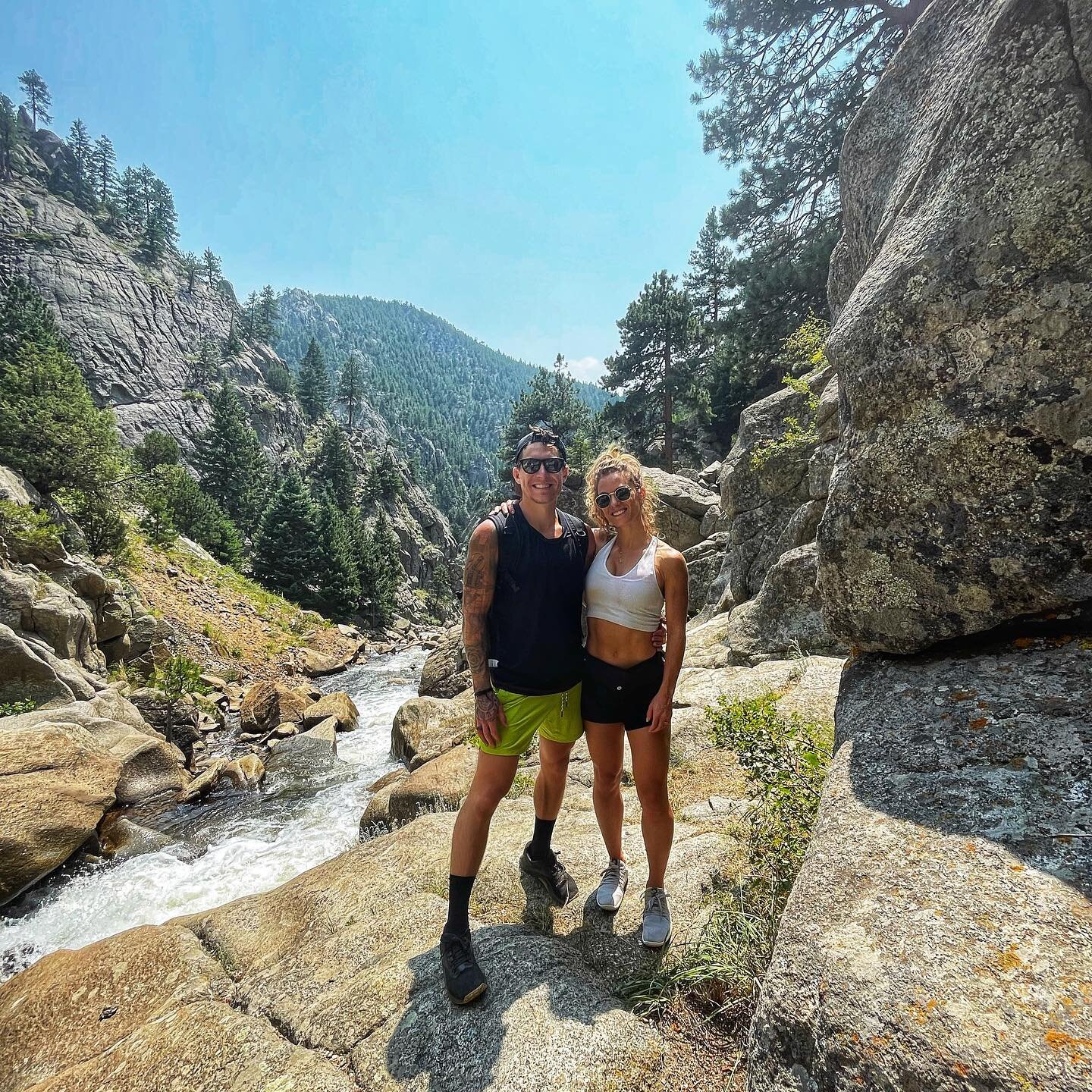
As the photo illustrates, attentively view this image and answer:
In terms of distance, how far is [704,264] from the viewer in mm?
38375

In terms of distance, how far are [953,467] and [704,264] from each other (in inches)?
1656

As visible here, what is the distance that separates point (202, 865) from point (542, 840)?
23.1 feet

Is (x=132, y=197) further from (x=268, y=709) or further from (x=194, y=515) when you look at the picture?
(x=268, y=709)

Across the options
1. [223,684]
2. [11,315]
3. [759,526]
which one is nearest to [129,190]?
[11,315]

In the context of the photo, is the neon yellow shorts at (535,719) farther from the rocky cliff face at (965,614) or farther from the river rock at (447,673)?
the river rock at (447,673)

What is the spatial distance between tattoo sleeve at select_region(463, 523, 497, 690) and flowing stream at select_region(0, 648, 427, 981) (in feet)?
21.1

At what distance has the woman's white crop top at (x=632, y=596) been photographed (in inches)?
128

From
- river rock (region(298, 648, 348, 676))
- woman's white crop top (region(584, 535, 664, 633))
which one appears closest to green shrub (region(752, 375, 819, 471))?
woman's white crop top (region(584, 535, 664, 633))

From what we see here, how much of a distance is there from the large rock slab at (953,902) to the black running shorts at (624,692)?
45.7 inches

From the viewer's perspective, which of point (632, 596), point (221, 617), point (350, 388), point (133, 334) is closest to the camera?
point (632, 596)

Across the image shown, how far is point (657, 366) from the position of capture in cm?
3525

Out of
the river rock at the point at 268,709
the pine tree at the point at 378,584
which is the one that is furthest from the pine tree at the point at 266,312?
the river rock at the point at 268,709

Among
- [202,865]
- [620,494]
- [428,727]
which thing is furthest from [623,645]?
[428,727]

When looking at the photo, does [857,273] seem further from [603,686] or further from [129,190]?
[129,190]
